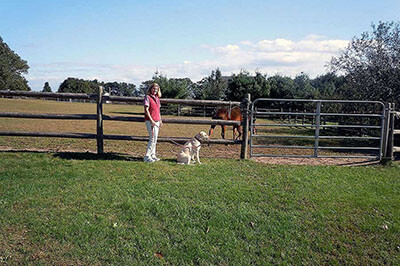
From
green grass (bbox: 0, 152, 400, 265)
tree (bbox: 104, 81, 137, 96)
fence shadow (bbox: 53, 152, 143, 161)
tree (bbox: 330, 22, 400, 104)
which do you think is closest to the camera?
green grass (bbox: 0, 152, 400, 265)

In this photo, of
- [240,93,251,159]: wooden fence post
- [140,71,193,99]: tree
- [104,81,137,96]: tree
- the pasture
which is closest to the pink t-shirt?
the pasture

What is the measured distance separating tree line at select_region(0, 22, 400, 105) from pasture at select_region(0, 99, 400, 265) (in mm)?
4474

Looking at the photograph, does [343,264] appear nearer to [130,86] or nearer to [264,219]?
[264,219]

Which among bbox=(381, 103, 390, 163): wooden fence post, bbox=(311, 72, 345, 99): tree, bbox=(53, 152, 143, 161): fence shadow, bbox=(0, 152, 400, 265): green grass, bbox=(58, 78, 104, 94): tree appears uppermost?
bbox=(58, 78, 104, 94): tree

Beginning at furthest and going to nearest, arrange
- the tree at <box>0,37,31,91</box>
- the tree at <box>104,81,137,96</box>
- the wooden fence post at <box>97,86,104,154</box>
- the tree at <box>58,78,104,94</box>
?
the tree at <box>104,81,137,96</box>
the tree at <box>58,78,104,94</box>
the tree at <box>0,37,31,91</box>
the wooden fence post at <box>97,86,104,154</box>

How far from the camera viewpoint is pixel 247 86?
129 ft

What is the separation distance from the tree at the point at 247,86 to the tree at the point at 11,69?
50.2 m

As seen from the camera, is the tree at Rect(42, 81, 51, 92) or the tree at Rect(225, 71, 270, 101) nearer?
the tree at Rect(225, 71, 270, 101)

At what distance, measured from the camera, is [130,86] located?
472 feet

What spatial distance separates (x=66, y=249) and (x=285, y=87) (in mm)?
40334

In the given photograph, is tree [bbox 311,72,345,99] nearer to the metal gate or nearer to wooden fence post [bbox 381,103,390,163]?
the metal gate

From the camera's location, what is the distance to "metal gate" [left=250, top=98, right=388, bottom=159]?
7.89 m

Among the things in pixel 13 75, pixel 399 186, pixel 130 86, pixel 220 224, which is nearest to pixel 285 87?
pixel 399 186

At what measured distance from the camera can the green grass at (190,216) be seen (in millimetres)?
3809
